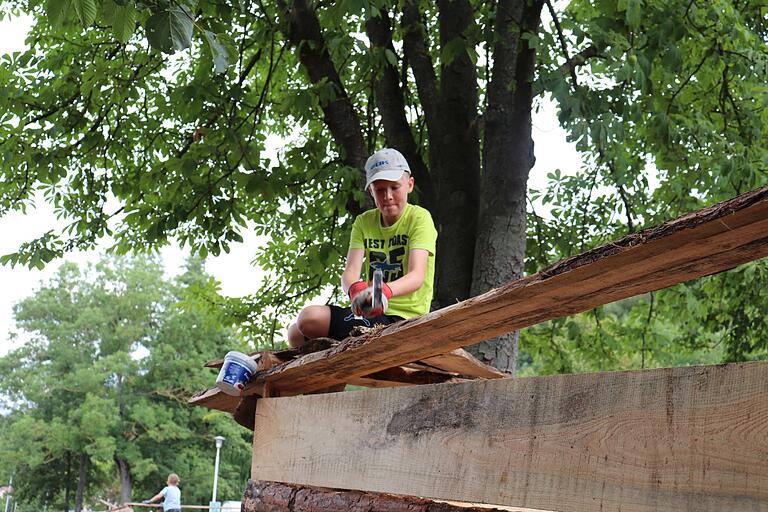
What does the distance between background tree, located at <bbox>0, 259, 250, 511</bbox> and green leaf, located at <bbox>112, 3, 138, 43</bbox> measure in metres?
33.9

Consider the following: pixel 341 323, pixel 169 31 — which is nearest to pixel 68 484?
pixel 341 323

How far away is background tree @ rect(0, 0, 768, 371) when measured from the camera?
6.32 metres

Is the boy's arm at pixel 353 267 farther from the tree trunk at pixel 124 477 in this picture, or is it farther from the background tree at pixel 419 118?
the tree trunk at pixel 124 477

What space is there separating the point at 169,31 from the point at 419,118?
5.72 m

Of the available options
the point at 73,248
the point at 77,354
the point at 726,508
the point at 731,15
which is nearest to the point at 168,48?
the point at 726,508

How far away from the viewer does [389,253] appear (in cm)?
432

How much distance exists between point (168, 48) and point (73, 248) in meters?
6.48

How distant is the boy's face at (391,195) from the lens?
4246mm

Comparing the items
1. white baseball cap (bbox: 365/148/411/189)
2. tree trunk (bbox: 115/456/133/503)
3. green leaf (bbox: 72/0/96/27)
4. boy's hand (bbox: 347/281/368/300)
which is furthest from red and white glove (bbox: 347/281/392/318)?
tree trunk (bbox: 115/456/133/503)

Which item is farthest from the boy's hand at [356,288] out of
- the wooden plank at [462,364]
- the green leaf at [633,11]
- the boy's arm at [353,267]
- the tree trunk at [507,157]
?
the green leaf at [633,11]

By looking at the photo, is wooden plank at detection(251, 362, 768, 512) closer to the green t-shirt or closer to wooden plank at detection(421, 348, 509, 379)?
wooden plank at detection(421, 348, 509, 379)

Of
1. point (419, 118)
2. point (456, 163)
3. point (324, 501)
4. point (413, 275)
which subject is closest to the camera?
point (324, 501)

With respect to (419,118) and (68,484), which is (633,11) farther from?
(68,484)

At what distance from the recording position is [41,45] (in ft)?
32.0
